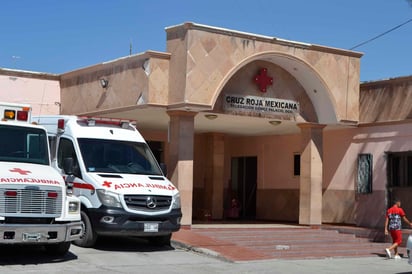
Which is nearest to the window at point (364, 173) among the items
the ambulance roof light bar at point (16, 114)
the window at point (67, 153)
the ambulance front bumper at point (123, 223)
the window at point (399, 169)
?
the window at point (399, 169)

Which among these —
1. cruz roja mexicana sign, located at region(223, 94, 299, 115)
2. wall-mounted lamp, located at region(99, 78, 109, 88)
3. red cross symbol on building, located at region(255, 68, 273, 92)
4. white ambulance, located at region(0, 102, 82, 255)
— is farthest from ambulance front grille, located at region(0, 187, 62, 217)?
red cross symbol on building, located at region(255, 68, 273, 92)

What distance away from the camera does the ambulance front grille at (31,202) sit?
1188 cm

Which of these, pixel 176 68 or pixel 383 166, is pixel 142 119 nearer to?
pixel 176 68

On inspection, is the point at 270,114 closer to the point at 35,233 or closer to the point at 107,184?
the point at 107,184

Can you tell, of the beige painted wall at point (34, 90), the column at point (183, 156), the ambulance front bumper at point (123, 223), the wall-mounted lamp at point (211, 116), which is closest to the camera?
the ambulance front bumper at point (123, 223)

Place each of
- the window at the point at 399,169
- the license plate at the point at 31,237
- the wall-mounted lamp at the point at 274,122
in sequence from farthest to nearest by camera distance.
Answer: the wall-mounted lamp at the point at 274,122
the window at the point at 399,169
the license plate at the point at 31,237

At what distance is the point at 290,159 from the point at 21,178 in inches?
537

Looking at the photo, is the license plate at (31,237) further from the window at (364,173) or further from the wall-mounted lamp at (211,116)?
the window at (364,173)

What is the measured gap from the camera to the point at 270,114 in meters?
19.7

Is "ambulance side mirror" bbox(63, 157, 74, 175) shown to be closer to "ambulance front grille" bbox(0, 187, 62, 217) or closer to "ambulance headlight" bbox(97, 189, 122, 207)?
"ambulance headlight" bbox(97, 189, 122, 207)

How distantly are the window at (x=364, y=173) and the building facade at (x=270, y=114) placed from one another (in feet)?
0.10

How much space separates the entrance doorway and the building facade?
2.63 feet

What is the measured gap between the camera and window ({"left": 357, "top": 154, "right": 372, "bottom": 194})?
69.3 ft

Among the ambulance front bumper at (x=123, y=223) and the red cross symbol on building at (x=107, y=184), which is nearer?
the ambulance front bumper at (x=123, y=223)
